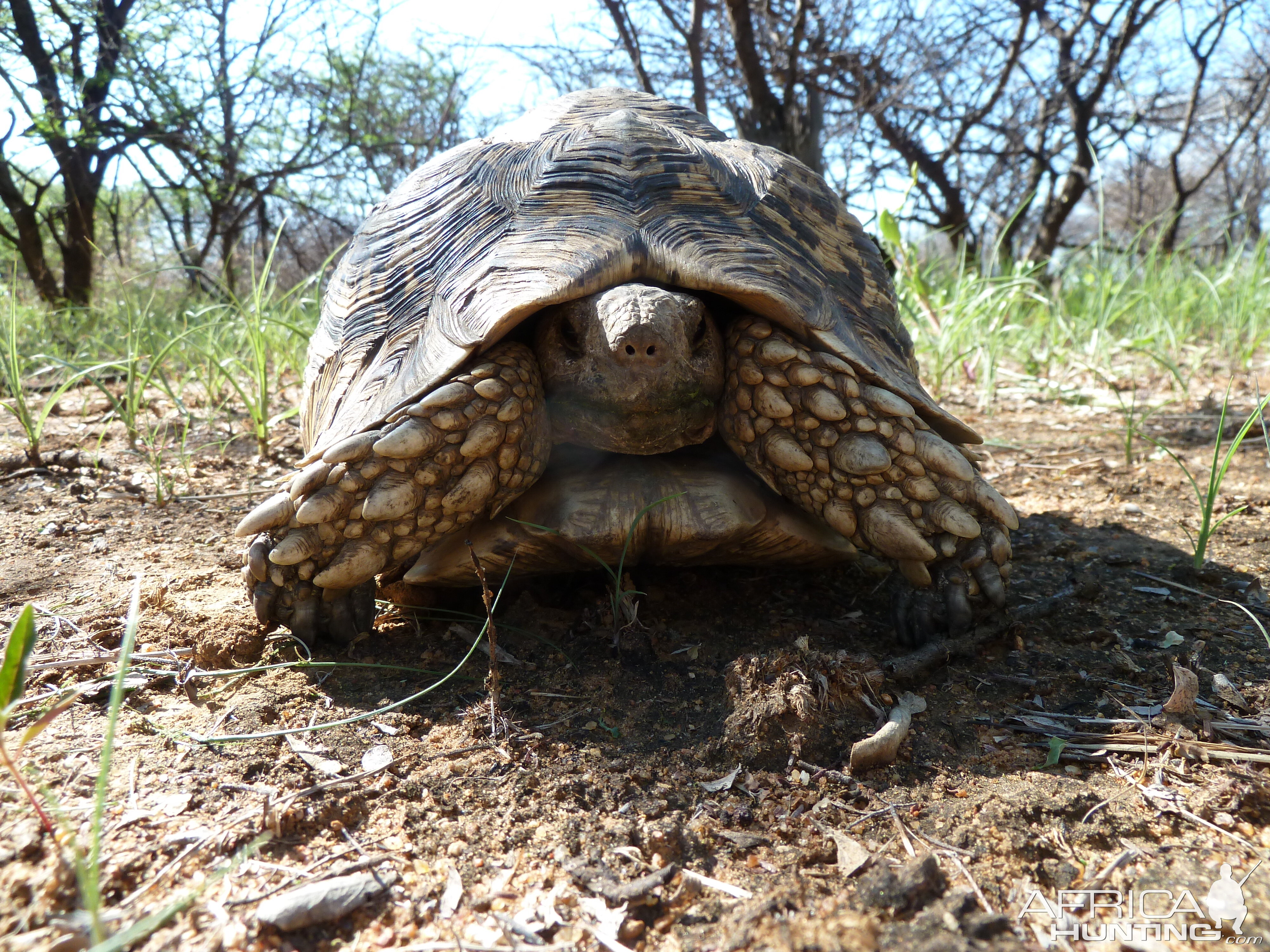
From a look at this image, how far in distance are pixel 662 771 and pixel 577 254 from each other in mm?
1078

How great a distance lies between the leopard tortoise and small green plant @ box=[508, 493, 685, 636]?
0.01 m

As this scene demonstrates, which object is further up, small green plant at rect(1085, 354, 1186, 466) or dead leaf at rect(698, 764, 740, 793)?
small green plant at rect(1085, 354, 1186, 466)

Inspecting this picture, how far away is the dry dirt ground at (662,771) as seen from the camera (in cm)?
100

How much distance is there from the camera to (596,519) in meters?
1.73

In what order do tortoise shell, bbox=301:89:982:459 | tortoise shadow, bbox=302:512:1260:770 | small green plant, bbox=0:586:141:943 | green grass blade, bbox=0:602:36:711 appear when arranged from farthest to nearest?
tortoise shell, bbox=301:89:982:459, tortoise shadow, bbox=302:512:1260:770, green grass blade, bbox=0:602:36:711, small green plant, bbox=0:586:141:943

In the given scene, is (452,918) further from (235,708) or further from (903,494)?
(903,494)

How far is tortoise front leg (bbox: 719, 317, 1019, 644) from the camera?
1761 millimetres

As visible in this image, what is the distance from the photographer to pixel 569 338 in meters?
1.83

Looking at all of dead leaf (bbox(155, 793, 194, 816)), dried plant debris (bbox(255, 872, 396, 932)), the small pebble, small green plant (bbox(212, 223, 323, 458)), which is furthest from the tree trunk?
the small pebble

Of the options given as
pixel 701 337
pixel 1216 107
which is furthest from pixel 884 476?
pixel 1216 107

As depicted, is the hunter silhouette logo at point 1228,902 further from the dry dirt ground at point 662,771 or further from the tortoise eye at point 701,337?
the tortoise eye at point 701,337

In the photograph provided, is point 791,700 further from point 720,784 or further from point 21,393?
point 21,393

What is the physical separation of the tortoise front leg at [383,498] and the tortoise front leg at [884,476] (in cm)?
56

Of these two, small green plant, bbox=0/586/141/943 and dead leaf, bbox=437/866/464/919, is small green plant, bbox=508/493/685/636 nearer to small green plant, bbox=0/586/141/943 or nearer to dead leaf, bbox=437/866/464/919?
dead leaf, bbox=437/866/464/919
